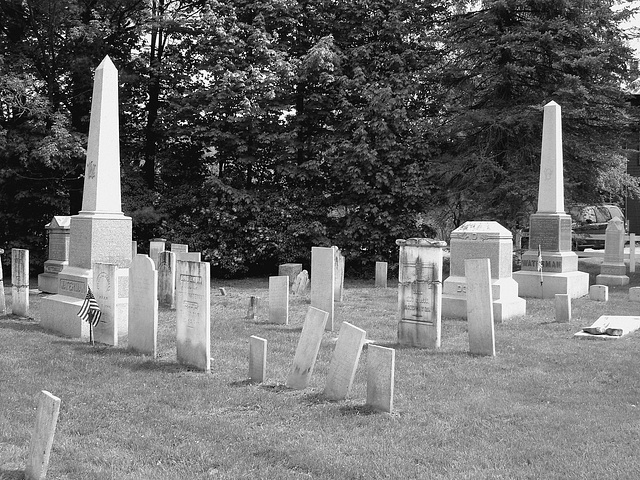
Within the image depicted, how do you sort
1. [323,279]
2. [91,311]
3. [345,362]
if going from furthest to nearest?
[323,279], [91,311], [345,362]

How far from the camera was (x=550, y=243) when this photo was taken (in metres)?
15.4

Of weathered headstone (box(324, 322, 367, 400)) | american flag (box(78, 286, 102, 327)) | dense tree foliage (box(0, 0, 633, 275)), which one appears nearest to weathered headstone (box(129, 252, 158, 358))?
A: american flag (box(78, 286, 102, 327))

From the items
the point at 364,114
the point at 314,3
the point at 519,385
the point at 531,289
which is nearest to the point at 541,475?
the point at 519,385

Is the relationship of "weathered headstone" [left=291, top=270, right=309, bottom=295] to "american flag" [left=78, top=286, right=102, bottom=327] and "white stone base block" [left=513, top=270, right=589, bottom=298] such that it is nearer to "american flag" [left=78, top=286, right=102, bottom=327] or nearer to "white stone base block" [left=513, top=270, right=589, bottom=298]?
"white stone base block" [left=513, top=270, right=589, bottom=298]

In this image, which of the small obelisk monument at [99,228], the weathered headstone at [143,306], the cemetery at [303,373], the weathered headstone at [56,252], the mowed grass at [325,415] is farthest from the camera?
the weathered headstone at [56,252]

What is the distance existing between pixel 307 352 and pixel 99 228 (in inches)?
206

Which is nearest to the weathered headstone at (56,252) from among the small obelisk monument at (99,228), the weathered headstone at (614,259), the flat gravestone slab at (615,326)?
the small obelisk monument at (99,228)

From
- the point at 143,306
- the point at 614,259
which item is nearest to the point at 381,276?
the point at 614,259

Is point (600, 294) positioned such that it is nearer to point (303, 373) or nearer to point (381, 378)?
point (303, 373)

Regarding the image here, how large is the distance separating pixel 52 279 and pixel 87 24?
10.1m

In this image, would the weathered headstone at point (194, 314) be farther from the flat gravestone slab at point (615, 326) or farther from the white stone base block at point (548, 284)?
the white stone base block at point (548, 284)

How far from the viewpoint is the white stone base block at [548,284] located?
14.8 meters

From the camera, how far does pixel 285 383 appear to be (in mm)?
7102

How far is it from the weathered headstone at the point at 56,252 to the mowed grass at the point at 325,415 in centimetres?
612
